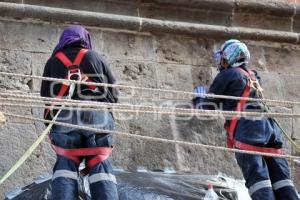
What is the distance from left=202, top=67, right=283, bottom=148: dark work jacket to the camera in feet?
15.8

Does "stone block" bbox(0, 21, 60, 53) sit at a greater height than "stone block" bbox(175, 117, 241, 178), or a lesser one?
greater

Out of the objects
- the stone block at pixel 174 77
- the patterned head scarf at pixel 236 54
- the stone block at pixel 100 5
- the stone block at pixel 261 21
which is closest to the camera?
the patterned head scarf at pixel 236 54

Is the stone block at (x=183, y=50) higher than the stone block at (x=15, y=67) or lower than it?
higher

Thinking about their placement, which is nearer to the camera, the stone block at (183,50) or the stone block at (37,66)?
the stone block at (37,66)

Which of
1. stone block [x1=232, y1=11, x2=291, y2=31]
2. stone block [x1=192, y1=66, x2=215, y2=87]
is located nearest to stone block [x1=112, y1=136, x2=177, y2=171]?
stone block [x1=192, y1=66, x2=215, y2=87]

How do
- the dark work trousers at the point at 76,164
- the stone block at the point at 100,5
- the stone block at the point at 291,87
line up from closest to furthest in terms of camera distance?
the dark work trousers at the point at 76,164, the stone block at the point at 100,5, the stone block at the point at 291,87

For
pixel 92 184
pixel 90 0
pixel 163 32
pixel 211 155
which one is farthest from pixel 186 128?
pixel 92 184

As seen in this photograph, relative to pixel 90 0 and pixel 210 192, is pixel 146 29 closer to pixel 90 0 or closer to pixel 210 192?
pixel 90 0

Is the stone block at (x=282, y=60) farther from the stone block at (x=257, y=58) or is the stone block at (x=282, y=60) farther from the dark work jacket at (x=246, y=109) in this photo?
the dark work jacket at (x=246, y=109)

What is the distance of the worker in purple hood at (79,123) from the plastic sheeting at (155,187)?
0.92 ft

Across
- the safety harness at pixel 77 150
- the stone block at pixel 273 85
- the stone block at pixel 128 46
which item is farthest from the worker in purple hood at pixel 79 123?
the stone block at pixel 273 85

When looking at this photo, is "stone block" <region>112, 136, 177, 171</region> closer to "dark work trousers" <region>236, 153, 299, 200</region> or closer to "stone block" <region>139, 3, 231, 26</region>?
"dark work trousers" <region>236, 153, 299, 200</region>

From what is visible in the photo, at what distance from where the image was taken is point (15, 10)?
5855 millimetres

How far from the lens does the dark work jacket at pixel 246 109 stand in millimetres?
4801
